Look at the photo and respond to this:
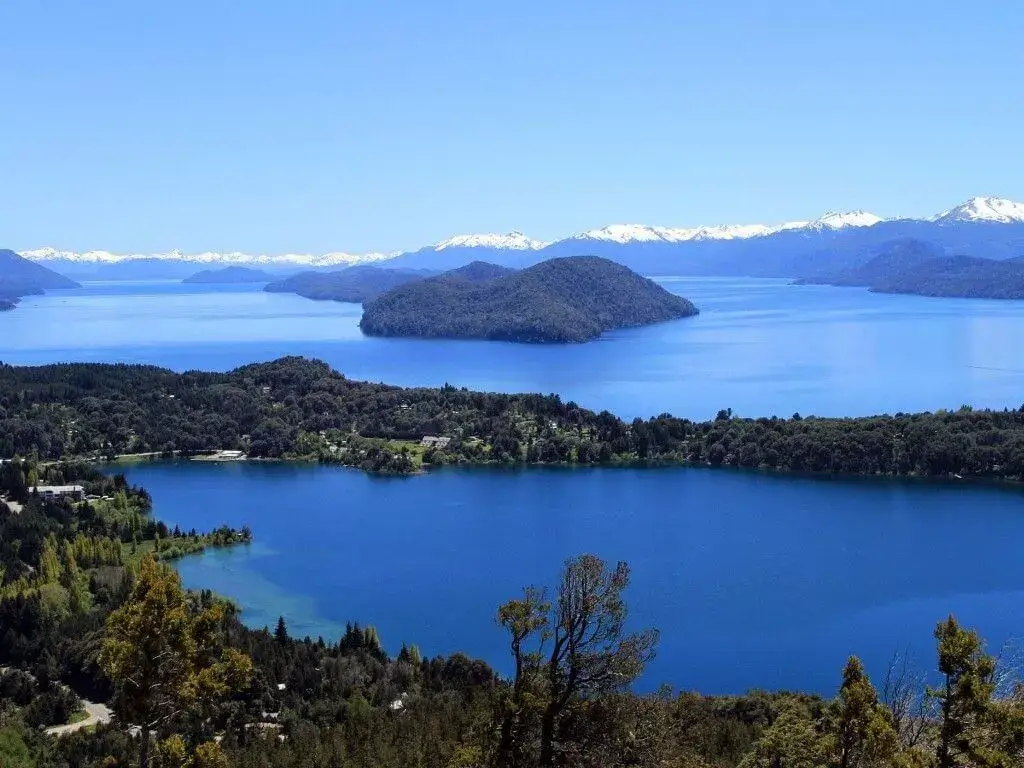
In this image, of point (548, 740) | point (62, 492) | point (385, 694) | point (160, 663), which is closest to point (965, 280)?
point (62, 492)

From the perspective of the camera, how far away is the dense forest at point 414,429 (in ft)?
165

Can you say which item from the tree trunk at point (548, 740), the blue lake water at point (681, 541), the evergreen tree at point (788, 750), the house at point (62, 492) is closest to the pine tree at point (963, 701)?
the evergreen tree at point (788, 750)

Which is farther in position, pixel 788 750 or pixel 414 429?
pixel 414 429

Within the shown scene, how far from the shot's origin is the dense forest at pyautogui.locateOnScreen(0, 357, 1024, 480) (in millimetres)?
50344

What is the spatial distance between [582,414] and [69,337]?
87730mm

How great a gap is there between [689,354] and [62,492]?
6678cm

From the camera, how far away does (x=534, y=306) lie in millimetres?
123938

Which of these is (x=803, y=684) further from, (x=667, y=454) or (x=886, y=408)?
(x=886, y=408)

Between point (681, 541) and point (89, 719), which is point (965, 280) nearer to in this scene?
point (681, 541)

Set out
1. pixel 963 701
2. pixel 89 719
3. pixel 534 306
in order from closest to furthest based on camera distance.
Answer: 1. pixel 963 701
2. pixel 89 719
3. pixel 534 306

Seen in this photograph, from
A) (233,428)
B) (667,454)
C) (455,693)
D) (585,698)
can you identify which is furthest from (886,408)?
(585,698)

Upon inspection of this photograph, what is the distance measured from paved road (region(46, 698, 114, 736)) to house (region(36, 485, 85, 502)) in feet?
72.1

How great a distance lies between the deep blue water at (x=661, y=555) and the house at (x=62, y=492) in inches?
139

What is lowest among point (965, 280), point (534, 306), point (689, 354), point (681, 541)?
point (681, 541)
